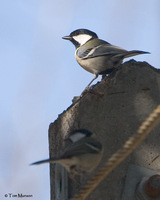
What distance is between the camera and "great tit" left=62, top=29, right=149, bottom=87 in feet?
14.0

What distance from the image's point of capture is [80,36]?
5.35 m

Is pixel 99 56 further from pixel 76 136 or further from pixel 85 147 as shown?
pixel 85 147

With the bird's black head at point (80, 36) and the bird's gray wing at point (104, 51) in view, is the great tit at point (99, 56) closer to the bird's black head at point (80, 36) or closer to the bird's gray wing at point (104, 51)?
the bird's gray wing at point (104, 51)

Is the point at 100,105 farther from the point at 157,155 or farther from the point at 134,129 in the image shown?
the point at 157,155

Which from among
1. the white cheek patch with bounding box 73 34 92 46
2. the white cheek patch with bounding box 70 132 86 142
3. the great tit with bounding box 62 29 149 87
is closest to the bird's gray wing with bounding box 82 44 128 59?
the great tit with bounding box 62 29 149 87

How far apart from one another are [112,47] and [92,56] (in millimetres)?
219

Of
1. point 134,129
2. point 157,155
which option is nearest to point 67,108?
point 134,129

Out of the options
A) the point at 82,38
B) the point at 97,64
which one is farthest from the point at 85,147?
the point at 82,38

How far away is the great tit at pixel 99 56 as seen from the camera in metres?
4.26

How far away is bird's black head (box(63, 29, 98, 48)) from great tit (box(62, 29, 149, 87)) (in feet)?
0.39

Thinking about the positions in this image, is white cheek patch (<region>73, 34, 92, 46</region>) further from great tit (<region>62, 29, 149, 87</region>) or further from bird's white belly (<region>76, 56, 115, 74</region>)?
bird's white belly (<region>76, 56, 115, 74</region>)

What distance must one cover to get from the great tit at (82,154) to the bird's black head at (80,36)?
2.62 m

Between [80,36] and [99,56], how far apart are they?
0.99 m

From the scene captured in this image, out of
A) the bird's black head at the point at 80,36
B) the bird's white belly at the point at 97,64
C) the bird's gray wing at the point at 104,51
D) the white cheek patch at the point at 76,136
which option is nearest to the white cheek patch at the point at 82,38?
the bird's black head at the point at 80,36
